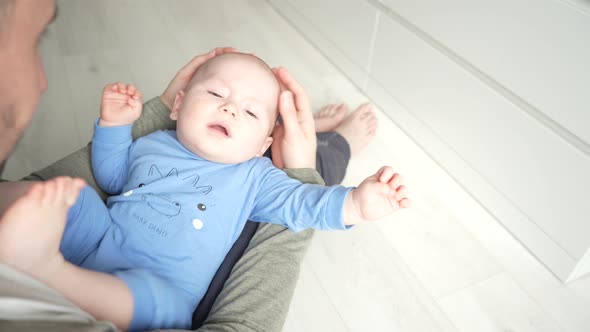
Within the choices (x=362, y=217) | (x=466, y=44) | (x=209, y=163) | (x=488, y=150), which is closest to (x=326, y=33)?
(x=466, y=44)

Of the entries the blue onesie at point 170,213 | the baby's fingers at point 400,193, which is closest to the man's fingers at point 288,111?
the blue onesie at point 170,213

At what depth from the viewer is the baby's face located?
969 mm

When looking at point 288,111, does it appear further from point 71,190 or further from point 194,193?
point 71,190

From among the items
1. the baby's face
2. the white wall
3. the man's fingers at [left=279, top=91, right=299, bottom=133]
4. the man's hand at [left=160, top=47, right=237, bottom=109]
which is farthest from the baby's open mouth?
the white wall

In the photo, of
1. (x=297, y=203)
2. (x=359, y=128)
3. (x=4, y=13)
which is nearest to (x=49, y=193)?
(x=4, y=13)

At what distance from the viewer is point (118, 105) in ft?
3.34

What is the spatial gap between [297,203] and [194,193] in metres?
0.22

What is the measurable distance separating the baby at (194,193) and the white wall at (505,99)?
45cm

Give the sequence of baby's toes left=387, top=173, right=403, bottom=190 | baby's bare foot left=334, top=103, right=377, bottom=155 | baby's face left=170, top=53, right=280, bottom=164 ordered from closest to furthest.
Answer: baby's toes left=387, top=173, right=403, bottom=190 < baby's face left=170, top=53, right=280, bottom=164 < baby's bare foot left=334, top=103, right=377, bottom=155

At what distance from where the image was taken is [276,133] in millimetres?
1212

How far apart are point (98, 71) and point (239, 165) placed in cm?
97

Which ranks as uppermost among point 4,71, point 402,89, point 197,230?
point 402,89

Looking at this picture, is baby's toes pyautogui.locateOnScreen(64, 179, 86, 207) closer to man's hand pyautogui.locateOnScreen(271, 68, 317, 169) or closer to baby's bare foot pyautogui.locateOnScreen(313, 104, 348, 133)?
man's hand pyautogui.locateOnScreen(271, 68, 317, 169)

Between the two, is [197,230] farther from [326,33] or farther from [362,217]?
[326,33]
